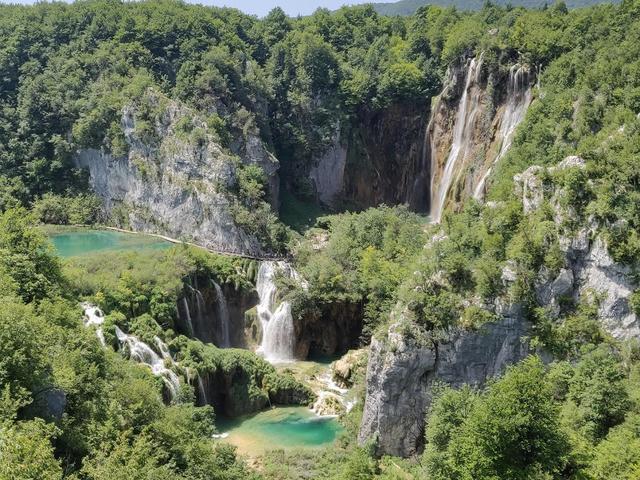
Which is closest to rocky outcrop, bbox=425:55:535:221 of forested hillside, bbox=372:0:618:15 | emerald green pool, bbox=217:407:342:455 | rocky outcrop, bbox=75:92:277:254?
rocky outcrop, bbox=75:92:277:254

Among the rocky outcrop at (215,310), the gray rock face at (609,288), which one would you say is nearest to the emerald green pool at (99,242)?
the rocky outcrop at (215,310)

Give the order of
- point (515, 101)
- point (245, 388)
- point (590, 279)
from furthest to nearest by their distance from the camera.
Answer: point (515, 101), point (245, 388), point (590, 279)

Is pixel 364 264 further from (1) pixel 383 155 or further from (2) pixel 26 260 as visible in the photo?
(1) pixel 383 155

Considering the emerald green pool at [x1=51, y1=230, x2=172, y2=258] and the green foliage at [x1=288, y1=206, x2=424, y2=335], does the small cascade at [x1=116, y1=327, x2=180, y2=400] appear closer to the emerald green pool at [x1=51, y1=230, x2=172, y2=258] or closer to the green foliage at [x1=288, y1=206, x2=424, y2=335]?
the green foliage at [x1=288, y1=206, x2=424, y2=335]

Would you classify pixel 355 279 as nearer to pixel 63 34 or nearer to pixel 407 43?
pixel 407 43

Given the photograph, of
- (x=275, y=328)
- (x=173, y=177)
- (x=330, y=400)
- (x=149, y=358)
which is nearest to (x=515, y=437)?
(x=330, y=400)

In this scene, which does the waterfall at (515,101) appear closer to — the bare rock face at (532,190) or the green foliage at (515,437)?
the bare rock face at (532,190)

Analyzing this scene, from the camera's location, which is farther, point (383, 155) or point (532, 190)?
point (383, 155)
